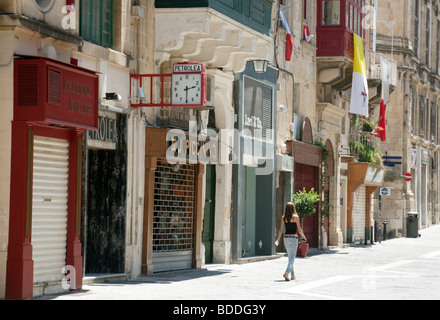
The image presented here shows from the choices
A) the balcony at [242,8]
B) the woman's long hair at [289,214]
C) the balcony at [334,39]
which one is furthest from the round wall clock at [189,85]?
the balcony at [334,39]

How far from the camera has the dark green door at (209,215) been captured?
24.2 metres

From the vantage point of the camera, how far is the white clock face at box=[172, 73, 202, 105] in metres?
19.2

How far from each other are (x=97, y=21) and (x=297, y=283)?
19.9 feet

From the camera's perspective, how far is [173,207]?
21672 mm

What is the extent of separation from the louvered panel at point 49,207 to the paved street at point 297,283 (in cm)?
63

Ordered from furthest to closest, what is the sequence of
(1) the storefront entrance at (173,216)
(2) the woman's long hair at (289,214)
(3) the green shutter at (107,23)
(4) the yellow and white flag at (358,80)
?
(4) the yellow and white flag at (358,80) < (1) the storefront entrance at (173,216) < (2) the woman's long hair at (289,214) < (3) the green shutter at (107,23)

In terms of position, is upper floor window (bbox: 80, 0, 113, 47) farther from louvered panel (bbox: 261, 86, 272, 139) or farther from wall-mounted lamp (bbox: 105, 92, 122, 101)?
louvered panel (bbox: 261, 86, 272, 139)

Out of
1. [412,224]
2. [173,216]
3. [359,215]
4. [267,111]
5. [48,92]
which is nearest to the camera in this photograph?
[48,92]

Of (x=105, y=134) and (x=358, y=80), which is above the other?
(x=358, y=80)

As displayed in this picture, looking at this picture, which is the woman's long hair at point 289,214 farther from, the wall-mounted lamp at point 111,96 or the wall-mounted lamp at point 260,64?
the wall-mounted lamp at point 260,64

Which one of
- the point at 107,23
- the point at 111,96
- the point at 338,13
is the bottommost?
the point at 111,96

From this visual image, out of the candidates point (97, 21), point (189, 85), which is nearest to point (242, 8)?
point (189, 85)

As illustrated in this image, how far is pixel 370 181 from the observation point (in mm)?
38406

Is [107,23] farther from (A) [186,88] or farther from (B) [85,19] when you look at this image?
(A) [186,88]
